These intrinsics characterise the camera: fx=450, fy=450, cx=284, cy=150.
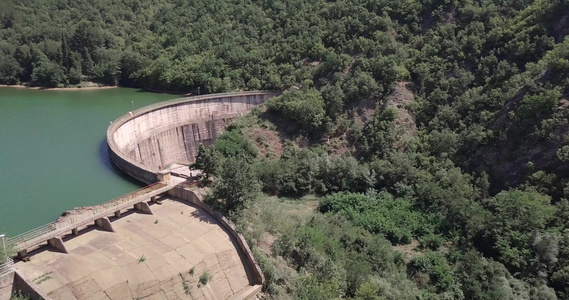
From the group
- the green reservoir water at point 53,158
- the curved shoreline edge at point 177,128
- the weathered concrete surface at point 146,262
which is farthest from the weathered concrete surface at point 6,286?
the curved shoreline edge at point 177,128

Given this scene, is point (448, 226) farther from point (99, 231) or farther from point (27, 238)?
point (27, 238)

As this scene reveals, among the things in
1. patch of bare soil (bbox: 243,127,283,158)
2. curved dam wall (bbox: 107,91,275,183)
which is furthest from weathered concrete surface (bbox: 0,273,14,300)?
patch of bare soil (bbox: 243,127,283,158)

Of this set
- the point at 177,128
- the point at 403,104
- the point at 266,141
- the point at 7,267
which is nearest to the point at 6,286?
the point at 7,267

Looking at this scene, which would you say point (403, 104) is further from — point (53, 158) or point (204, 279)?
point (53, 158)

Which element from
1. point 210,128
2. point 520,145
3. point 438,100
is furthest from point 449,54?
point 210,128

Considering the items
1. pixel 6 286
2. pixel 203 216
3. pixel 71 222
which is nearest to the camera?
pixel 6 286

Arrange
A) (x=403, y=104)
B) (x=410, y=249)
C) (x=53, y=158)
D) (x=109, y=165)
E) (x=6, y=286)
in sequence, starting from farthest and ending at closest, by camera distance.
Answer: (x=403, y=104), (x=53, y=158), (x=109, y=165), (x=410, y=249), (x=6, y=286)
